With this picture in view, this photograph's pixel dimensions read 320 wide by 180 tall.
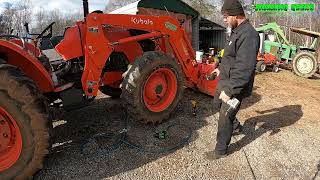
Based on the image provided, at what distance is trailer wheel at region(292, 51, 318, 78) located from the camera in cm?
1083

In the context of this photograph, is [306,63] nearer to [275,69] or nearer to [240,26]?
[275,69]

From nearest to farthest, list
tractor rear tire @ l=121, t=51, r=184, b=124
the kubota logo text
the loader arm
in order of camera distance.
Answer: the loader arm
tractor rear tire @ l=121, t=51, r=184, b=124
the kubota logo text

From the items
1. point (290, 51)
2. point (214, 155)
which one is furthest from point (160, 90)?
point (290, 51)

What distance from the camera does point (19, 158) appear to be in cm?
326

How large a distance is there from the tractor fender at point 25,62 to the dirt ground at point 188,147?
2.76ft

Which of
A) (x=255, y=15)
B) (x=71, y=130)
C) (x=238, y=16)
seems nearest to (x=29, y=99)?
(x=71, y=130)

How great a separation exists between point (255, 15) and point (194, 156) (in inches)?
1247

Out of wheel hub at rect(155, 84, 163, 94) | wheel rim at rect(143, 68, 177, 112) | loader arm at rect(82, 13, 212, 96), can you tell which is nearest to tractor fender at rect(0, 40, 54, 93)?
loader arm at rect(82, 13, 212, 96)

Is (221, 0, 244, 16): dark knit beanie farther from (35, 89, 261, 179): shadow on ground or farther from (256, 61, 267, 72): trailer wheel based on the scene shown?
(256, 61, 267, 72): trailer wheel

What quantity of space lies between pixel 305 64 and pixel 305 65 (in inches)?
1.5

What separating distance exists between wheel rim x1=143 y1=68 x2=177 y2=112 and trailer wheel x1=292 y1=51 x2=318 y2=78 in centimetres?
727

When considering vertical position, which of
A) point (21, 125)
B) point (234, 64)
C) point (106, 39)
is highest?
point (106, 39)

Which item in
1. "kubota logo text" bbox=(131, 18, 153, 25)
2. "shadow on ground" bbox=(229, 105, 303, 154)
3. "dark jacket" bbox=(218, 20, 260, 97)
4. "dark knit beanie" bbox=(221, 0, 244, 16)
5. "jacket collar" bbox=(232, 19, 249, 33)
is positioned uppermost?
"dark knit beanie" bbox=(221, 0, 244, 16)

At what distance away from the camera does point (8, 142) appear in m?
3.37
